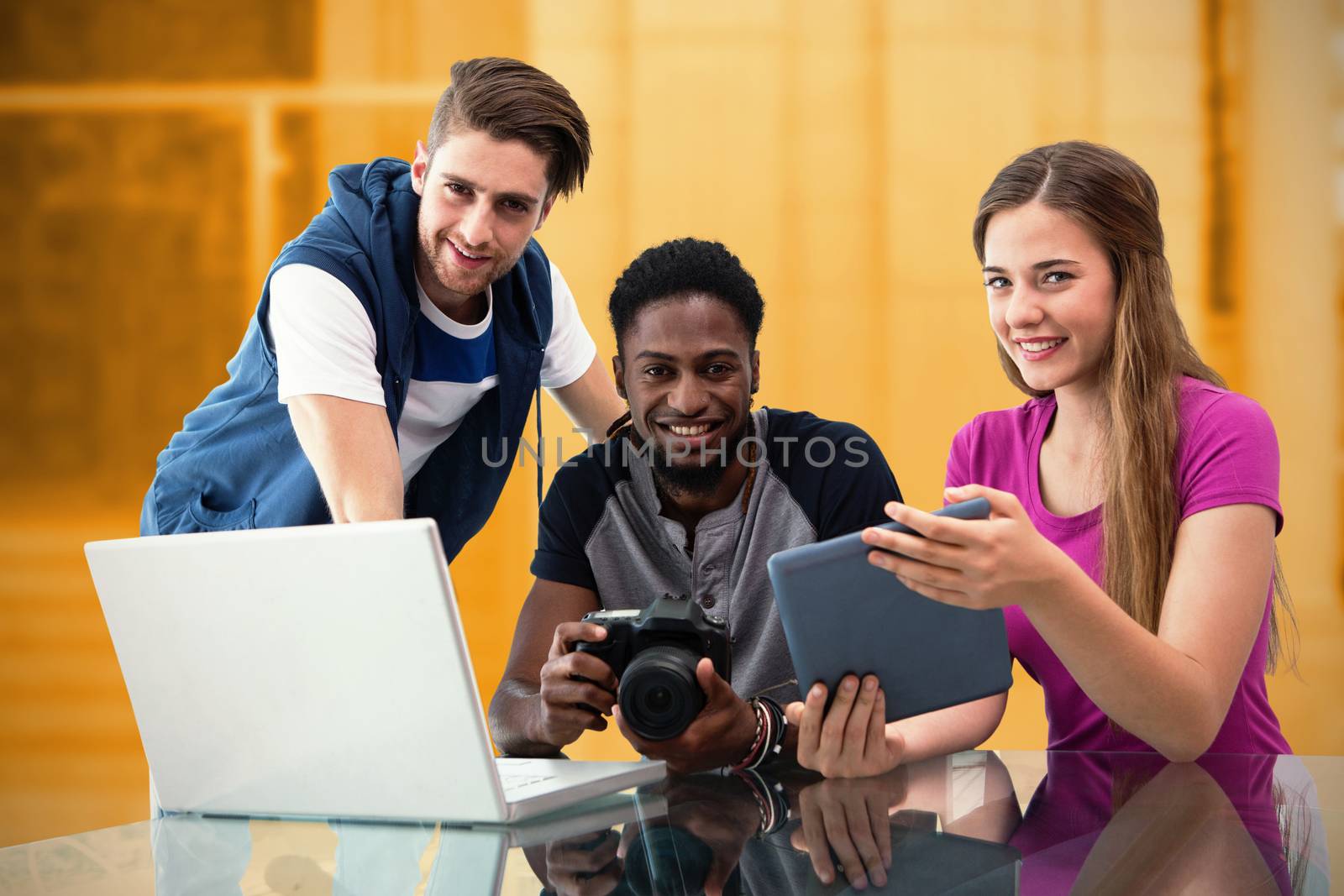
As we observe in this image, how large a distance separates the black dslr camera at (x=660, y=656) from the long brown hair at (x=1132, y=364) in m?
0.45

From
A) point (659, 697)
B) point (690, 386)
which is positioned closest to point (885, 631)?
point (659, 697)

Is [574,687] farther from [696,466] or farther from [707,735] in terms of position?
[696,466]

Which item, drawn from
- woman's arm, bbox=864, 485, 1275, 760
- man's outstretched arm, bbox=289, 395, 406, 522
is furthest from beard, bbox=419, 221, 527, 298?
woman's arm, bbox=864, 485, 1275, 760

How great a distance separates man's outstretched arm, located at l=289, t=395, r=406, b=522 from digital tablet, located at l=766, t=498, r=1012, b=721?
599 millimetres

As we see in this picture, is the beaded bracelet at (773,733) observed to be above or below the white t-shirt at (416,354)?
below

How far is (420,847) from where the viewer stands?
89 cm

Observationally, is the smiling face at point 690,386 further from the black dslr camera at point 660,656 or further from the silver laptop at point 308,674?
the silver laptop at point 308,674

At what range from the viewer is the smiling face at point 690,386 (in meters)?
1.49

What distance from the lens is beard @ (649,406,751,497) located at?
149cm

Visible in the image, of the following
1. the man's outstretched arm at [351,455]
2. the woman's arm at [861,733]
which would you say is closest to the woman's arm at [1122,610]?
the woman's arm at [861,733]

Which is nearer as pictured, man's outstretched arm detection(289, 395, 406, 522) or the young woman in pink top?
the young woman in pink top

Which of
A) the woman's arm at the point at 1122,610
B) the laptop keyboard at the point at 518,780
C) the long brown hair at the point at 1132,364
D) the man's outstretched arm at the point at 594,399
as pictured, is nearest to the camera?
the woman's arm at the point at 1122,610

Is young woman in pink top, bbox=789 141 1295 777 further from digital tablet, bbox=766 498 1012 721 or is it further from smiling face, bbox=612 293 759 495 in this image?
smiling face, bbox=612 293 759 495

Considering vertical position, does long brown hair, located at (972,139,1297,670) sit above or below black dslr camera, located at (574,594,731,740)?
above
